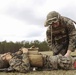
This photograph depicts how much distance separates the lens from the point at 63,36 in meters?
9.76

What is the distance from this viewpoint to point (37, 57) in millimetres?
7977

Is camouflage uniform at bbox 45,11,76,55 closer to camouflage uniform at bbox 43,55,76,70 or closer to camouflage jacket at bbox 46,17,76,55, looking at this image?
camouflage jacket at bbox 46,17,76,55

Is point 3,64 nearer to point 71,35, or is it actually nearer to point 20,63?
point 20,63

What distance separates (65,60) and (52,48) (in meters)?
2.22

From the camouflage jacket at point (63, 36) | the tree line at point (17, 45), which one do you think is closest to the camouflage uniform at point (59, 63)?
the camouflage jacket at point (63, 36)

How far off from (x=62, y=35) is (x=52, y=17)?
40.9 inches

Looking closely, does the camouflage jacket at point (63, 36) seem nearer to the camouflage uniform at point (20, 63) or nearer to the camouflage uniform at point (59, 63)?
the camouflage uniform at point (59, 63)

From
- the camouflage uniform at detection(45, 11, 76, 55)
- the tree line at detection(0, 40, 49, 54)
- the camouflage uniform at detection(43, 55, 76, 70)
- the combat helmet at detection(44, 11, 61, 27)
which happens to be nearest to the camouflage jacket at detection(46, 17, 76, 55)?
the camouflage uniform at detection(45, 11, 76, 55)

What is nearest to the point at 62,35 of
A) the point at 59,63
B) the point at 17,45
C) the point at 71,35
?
the point at 71,35

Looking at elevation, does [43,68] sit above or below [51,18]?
below

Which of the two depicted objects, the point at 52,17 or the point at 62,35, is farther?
the point at 62,35

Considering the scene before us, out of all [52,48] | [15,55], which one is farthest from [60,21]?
[15,55]

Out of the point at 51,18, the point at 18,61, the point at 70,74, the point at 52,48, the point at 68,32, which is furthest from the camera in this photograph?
the point at 52,48

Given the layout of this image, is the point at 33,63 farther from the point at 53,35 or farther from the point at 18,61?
the point at 53,35
